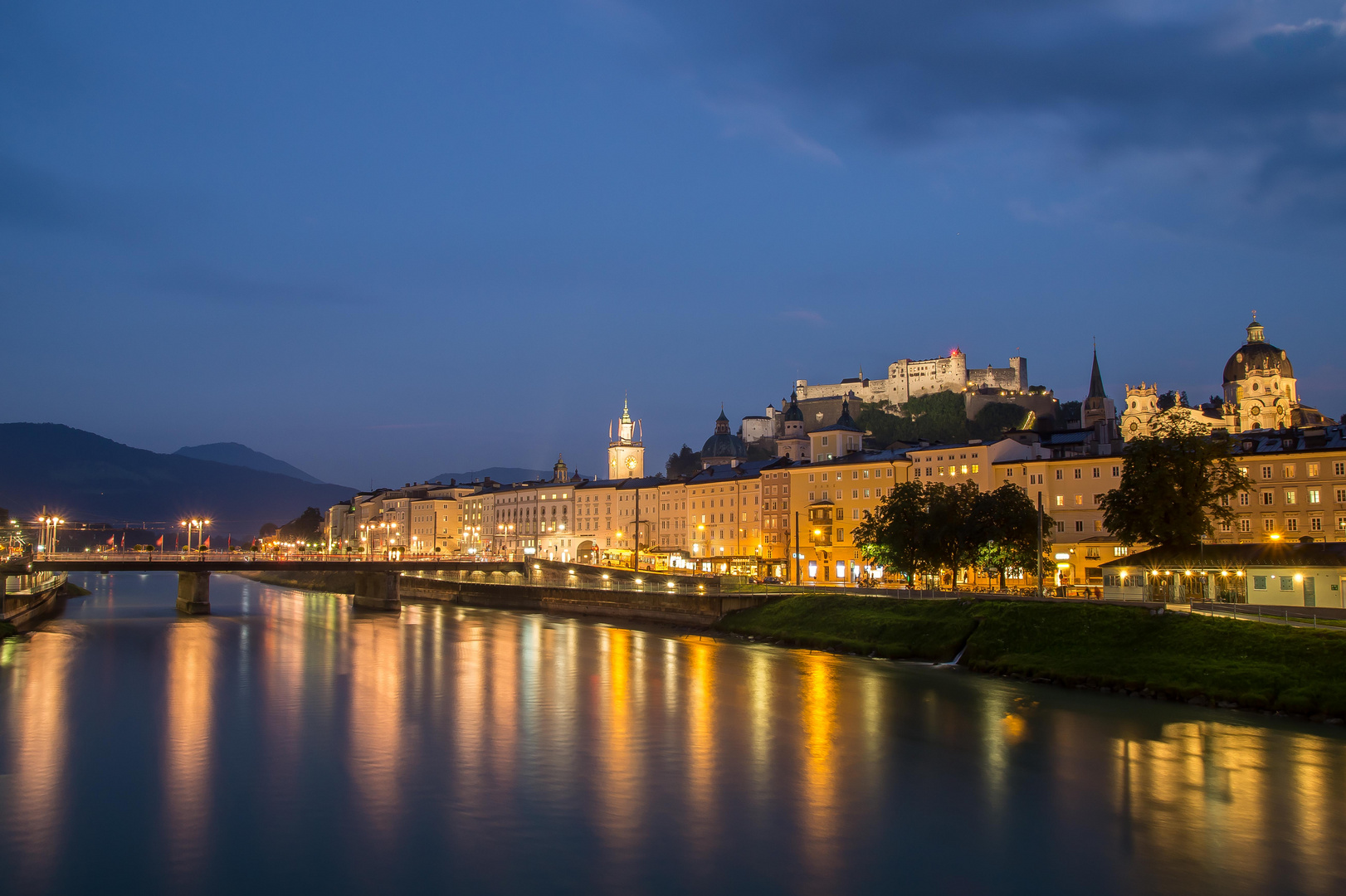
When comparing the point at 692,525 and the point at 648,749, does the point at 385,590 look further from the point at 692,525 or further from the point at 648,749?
the point at 648,749

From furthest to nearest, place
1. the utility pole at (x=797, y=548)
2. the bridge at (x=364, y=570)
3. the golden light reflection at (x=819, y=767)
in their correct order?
the utility pole at (x=797, y=548), the bridge at (x=364, y=570), the golden light reflection at (x=819, y=767)

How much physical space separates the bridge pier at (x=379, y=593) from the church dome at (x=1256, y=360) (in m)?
105

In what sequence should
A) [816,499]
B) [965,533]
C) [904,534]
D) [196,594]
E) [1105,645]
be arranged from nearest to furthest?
[1105,645]
[965,533]
[904,534]
[196,594]
[816,499]

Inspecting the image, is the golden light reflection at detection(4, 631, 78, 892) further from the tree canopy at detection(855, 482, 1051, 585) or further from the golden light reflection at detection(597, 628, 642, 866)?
the tree canopy at detection(855, 482, 1051, 585)

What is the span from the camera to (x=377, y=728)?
33469mm

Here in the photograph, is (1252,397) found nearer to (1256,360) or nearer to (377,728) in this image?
(1256,360)

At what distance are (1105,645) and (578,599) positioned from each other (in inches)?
1890

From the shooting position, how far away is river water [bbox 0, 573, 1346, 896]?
64.5ft

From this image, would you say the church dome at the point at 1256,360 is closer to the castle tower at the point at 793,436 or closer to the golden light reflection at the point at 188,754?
the castle tower at the point at 793,436

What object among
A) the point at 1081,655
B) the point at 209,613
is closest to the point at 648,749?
the point at 1081,655

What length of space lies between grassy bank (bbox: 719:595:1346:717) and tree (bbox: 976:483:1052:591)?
717cm

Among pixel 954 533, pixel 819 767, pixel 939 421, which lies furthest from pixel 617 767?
pixel 939 421

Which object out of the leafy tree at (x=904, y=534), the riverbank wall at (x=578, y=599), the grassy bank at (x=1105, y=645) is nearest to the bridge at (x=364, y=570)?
the riverbank wall at (x=578, y=599)

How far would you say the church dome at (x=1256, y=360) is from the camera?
124 metres
